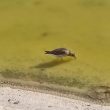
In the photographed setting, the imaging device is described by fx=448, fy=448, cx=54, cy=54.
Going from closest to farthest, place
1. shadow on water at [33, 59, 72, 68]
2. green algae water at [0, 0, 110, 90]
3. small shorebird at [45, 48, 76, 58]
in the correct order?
green algae water at [0, 0, 110, 90]
small shorebird at [45, 48, 76, 58]
shadow on water at [33, 59, 72, 68]

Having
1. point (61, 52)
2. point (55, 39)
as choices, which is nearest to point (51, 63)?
point (61, 52)

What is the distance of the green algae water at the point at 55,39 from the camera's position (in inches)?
446

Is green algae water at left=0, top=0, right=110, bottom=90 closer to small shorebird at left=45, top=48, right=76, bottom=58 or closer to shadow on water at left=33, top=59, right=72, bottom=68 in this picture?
shadow on water at left=33, top=59, right=72, bottom=68

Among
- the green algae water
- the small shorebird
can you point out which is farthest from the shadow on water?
the small shorebird

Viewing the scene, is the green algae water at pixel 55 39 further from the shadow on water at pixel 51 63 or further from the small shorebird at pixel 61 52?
the small shorebird at pixel 61 52

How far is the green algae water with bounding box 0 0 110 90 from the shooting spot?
37.1 ft

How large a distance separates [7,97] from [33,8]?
4.79m

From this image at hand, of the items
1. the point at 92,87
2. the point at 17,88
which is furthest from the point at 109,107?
the point at 17,88

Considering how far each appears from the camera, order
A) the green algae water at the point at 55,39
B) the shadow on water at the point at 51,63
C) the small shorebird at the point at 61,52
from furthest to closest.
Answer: the shadow on water at the point at 51,63 < the small shorebird at the point at 61,52 < the green algae water at the point at 55,39

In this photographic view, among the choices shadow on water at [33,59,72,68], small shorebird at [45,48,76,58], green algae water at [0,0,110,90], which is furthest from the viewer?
shadow on water at [33,59,72,68]

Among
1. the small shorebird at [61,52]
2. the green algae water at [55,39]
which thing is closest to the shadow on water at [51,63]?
the green algae water at [55,39]

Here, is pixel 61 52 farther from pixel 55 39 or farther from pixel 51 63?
pixel 55 39

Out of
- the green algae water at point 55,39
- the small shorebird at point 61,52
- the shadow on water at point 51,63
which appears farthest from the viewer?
the shadow on water at point 51,63

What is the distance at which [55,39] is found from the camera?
12695 millimetres
